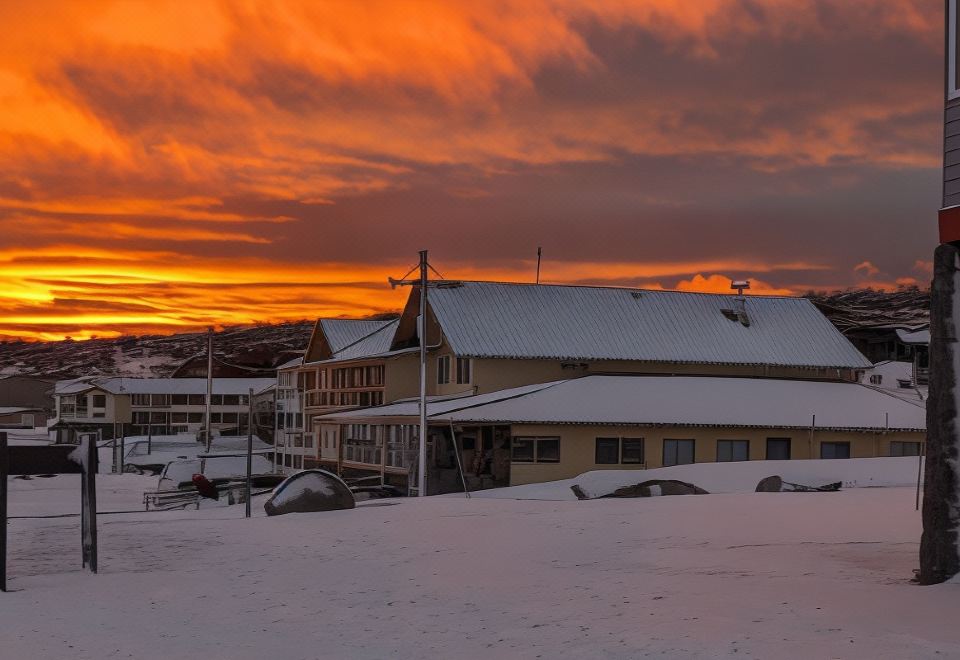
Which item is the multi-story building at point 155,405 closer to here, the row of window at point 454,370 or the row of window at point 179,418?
the row of window at point 179,418

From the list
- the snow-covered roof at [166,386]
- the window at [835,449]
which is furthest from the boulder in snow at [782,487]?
the snow-covered roof at [166,386]

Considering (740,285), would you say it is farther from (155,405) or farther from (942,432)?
(155,405)

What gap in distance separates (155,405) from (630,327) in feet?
285

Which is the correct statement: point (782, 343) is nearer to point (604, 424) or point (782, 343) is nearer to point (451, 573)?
point (604, 424)

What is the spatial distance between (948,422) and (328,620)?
24.9 ft

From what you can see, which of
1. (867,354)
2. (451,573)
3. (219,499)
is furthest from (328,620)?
(867,354)

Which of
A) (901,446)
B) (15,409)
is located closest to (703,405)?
(901,446)

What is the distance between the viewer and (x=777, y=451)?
52500 mm

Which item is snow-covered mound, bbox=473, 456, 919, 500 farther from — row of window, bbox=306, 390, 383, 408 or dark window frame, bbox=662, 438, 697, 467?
row of window, bbox=306, 390, 383, 408

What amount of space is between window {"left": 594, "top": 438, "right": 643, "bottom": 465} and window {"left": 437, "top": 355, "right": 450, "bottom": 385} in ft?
39.1

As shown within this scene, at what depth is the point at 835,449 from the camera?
5325 centimetres

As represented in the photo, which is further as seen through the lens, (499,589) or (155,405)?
(155,405)

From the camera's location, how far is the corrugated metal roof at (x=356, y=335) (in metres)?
67.9

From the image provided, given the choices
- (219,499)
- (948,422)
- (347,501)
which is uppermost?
(948,422)
